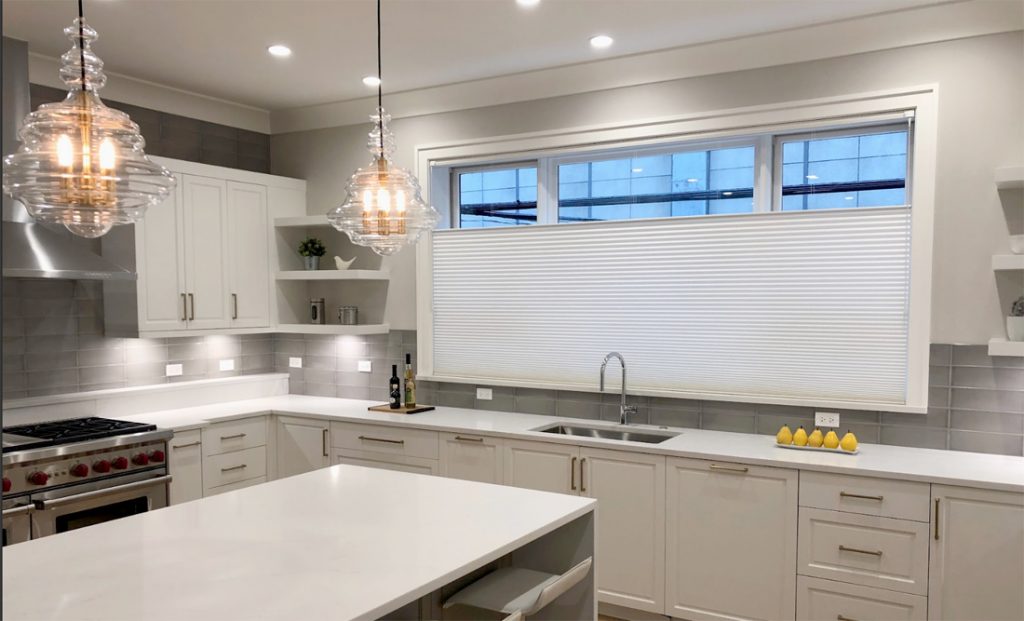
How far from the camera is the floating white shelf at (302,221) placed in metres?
5.00

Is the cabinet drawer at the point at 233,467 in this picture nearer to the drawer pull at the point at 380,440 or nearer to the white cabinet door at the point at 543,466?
the drawer pull at the point at 380,440

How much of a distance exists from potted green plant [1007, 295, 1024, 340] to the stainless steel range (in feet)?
13.1

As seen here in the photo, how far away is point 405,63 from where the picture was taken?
423 centimetres

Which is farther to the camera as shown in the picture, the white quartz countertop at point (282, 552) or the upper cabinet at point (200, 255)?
the upper cabinet at point (200, 255)

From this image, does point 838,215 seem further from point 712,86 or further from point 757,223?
point 712,86

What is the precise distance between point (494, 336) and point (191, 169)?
82.0 inches

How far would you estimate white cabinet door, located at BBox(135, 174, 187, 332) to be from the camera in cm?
432

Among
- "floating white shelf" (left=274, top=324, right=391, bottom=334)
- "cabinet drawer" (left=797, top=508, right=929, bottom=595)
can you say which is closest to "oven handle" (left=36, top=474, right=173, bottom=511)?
"floating white shelf" (left=274, top=324, right=391, bottom=334)

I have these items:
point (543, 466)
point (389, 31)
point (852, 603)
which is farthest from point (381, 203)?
point (852, 603)

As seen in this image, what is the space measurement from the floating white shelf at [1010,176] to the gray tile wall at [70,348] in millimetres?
4516

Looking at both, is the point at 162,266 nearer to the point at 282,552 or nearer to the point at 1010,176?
the point at 282,552

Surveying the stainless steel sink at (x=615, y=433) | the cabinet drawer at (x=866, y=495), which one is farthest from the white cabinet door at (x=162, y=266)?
the cabinet drawer at (x=866, y=495)

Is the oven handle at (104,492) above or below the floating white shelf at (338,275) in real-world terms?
below

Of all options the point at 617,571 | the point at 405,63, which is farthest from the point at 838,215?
the point at 405,63
